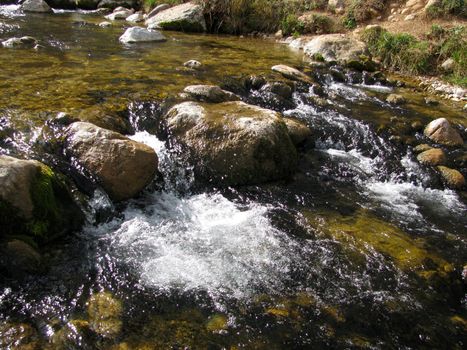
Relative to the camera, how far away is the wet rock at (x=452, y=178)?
279 inches

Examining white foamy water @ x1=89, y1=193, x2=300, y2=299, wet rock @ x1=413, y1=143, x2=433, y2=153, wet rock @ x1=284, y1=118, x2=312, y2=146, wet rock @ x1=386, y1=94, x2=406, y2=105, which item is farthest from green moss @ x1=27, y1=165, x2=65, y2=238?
wet rock @ x1=386, y1=94, x2=406, y2=105

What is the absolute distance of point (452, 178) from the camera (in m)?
7.14

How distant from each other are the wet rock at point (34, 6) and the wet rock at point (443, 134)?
683 inches

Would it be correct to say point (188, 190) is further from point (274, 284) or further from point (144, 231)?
point (274, 284)

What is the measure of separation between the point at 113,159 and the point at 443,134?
689cm

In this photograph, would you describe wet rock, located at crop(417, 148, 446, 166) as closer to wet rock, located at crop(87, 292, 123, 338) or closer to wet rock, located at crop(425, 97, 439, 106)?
wet rock, located at crop(425, 97, 439, 106)

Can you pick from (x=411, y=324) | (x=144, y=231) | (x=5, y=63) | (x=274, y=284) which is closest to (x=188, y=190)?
(x=144, y=231)

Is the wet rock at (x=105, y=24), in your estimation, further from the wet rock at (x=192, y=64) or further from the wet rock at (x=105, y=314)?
the wet rock at (x=105, y=314)

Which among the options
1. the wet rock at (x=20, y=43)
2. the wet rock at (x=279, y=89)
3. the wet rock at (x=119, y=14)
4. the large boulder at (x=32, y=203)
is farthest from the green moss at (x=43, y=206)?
the wet rock at (x=119, y=14)

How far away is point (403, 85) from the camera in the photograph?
12.2 meters

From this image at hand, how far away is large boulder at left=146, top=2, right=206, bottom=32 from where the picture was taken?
17.1 metres

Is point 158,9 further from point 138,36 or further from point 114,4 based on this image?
point 138,36

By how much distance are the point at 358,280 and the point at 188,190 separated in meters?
2.80

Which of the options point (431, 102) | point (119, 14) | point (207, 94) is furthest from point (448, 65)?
point (119, 14)
